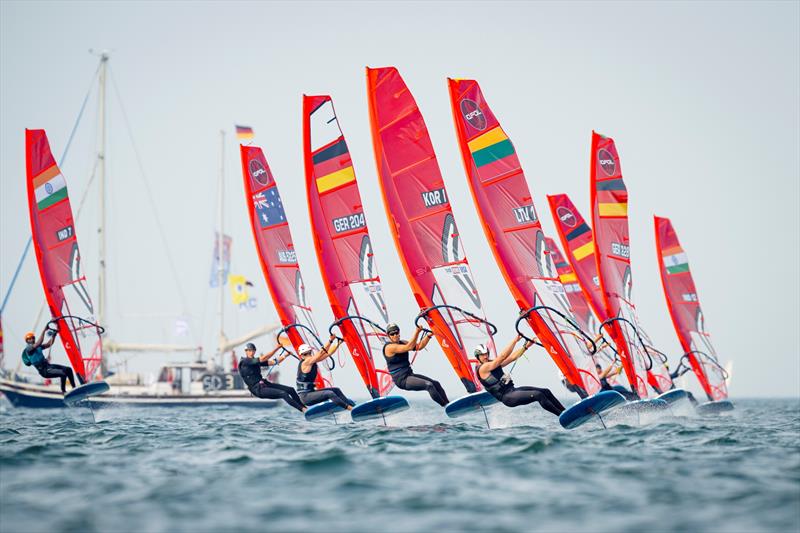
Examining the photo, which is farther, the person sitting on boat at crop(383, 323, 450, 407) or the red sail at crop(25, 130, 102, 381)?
the red sail at crop(25, 130, 102, 381)

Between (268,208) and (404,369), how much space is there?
26.0ft

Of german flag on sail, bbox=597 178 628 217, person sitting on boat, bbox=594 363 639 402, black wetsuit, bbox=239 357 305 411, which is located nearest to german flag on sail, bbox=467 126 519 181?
german flag on sail, bbox=597 178 628 217

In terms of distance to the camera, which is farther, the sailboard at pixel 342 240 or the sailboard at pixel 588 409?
the sailboard at pixel 342 240

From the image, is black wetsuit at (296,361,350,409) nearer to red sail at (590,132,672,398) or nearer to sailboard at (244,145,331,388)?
sailboard at (244,145,331,388)

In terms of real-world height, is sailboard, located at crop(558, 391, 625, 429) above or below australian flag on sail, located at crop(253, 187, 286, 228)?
below

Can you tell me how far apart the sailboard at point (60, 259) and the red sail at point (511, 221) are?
10247 millimetres

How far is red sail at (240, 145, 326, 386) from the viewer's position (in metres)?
21.8

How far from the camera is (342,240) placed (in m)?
20.3

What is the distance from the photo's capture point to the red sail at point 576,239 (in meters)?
26.4

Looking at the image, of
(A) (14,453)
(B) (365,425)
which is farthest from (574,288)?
(A) (14,453)

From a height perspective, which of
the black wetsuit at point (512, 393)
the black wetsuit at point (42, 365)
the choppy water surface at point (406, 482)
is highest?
the black wetsuit at point (42, 365)

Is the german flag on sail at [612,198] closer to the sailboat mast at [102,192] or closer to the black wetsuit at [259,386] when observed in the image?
the black wetsuit at [259,386]

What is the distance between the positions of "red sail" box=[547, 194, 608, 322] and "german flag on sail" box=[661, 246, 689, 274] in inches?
93.4

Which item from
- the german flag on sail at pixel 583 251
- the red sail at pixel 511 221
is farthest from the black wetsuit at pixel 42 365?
the german flag on sail at pixel 583 251
